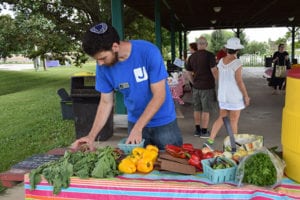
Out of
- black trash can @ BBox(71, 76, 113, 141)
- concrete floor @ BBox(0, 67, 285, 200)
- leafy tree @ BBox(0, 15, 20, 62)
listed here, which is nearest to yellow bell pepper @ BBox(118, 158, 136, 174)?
concrete floor @ BBox(0, 67, 285, 200)

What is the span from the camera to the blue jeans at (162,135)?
280cm

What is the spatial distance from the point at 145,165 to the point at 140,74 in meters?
0.62

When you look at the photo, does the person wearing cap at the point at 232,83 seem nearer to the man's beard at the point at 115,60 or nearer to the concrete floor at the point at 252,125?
the concrete floor at the point at 252,125

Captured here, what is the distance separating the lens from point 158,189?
81.7 inches

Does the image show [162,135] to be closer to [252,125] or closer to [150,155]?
[150,155]

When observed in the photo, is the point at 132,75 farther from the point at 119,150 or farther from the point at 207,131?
the point at 207,131

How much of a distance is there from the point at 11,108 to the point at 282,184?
433 inches

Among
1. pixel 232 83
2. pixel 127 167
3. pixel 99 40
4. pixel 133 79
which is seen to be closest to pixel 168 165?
pixel 127 167

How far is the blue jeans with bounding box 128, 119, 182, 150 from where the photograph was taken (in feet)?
9.20

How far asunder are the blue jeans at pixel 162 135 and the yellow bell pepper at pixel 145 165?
0.57 meters

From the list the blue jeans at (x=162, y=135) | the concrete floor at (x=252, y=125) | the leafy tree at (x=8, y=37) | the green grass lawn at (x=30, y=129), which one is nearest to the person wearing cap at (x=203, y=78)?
the concrete floor at (x=252, y=125)

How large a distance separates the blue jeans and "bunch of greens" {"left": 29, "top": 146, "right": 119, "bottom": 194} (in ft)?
1.80

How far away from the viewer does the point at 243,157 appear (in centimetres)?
212

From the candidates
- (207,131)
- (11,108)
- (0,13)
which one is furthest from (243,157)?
(0,13)
